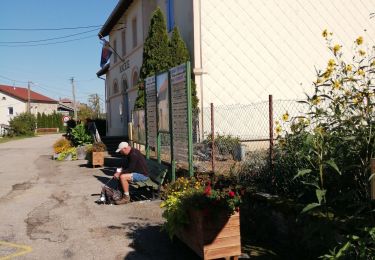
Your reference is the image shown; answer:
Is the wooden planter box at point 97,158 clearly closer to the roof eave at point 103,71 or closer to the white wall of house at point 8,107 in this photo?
the roof eave at point 103,71

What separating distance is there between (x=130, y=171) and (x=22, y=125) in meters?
51.3

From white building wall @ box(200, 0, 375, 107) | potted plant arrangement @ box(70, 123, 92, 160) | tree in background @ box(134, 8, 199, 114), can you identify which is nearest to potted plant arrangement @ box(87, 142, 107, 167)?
tree in background @ box(134, 8, 199, 114)

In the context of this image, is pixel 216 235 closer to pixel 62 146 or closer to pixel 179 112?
pixel 179 112

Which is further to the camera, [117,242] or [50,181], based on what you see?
[50,181]

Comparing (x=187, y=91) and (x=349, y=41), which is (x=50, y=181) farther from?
(x=349, y=41)

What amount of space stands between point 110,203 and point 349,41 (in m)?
12.4

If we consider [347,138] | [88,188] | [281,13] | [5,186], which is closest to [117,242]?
[347,138]

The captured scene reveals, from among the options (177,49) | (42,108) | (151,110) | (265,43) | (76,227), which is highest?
(42,108)

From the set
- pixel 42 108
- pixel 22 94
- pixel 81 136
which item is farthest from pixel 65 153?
pixel 42 108

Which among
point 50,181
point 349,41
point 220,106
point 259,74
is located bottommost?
point 50,181

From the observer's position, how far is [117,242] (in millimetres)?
6668

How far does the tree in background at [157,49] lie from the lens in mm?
15625

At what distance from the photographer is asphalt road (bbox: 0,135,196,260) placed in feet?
20.4

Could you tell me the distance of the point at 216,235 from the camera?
5.36 meters
